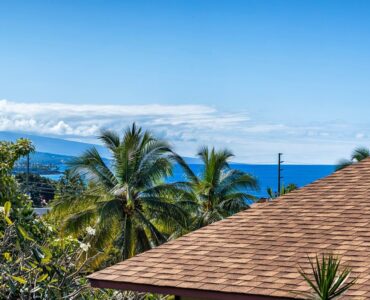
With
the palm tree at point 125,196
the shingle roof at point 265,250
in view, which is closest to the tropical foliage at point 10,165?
the shingle roof at point 265,250

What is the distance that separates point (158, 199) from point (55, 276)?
1807 cm

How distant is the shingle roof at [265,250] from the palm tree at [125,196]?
616 inches

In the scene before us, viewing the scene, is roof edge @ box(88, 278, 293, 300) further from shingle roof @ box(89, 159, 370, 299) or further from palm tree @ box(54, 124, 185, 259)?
palm tree @ box(54, 124, 185, 259)

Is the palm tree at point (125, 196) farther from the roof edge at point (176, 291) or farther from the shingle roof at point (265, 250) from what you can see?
the roof edge at point (176, 291)

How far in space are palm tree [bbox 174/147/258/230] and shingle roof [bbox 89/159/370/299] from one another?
66.7 feet

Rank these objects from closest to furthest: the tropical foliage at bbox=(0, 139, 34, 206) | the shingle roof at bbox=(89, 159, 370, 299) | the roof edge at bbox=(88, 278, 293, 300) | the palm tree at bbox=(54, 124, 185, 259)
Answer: the roof edge at bbox=(88, 278, 293, 300) → the shingle roof at bbox=(89, 159, 370, 299) → the tropical foliage at bbox=(0, 139, 34, 206) → the palm tree at bbox=(54, 124, 185, 259)

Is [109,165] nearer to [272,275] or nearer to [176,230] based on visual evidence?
[176,230]

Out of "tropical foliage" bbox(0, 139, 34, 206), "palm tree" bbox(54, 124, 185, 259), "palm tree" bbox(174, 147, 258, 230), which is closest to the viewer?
"tropical foliage" bbox(0, 139, 34, 206)

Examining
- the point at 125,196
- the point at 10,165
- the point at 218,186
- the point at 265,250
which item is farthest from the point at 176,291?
the point at 218,186

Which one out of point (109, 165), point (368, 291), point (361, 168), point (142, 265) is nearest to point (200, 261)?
point (142, 265)

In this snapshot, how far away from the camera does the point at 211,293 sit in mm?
12125

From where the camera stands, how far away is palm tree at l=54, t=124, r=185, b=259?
3108cm

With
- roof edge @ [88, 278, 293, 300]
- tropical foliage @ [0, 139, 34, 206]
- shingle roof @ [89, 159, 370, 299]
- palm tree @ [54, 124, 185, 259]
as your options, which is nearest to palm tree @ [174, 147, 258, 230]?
palm tree @ [54, 124, 185, 259]

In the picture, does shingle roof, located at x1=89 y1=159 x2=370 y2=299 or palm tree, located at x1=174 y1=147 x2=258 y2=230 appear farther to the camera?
palm tree, located at x1=174 y1=147 x2=258 y2=230
